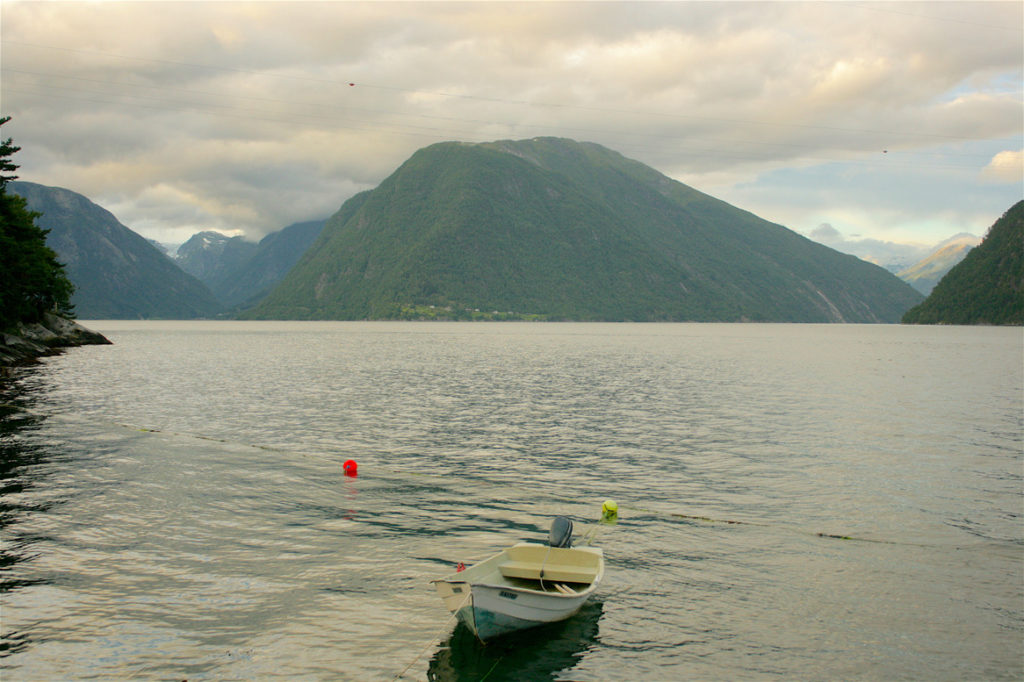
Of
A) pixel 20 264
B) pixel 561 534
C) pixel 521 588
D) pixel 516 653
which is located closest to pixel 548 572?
pixel 561 534

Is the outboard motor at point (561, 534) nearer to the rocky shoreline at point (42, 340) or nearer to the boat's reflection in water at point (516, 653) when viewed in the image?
the boat's reflection in water at point (516, 653)

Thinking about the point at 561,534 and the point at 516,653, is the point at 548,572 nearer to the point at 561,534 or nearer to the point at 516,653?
the point at 561,534

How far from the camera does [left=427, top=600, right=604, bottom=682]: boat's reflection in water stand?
1474cm

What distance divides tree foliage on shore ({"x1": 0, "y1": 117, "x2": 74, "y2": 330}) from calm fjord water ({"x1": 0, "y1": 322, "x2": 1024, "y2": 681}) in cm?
3927

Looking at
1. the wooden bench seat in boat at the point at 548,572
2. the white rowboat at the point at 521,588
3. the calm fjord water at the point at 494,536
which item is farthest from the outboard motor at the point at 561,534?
the calm fjord water at the point at 494,536

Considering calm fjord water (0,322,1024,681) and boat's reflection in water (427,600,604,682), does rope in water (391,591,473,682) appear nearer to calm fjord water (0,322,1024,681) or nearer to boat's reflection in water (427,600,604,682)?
calm fjord water (0,322,1024,681)

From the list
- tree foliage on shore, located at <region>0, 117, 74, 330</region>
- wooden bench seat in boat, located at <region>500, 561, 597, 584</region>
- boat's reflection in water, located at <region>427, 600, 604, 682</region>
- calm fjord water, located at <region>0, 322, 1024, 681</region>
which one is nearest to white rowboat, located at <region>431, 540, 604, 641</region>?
wooden bench seat in boat, located at <region>500, 561, 597, 584</region>

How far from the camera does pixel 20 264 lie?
8769cm

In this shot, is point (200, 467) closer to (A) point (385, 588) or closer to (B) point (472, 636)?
(A) point (385, 588)

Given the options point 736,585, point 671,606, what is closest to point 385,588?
point 671,606

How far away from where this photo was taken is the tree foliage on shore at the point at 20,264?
8575 cm

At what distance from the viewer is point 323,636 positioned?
16.0m

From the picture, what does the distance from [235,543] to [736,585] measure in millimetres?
15618

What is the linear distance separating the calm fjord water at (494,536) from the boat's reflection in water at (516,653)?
0.07 metres
